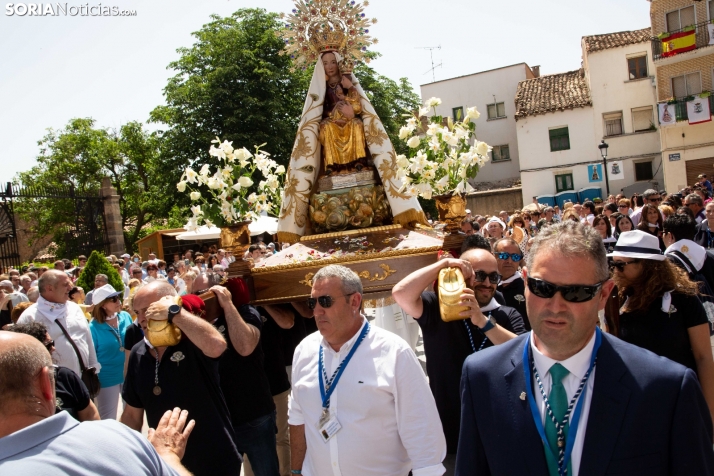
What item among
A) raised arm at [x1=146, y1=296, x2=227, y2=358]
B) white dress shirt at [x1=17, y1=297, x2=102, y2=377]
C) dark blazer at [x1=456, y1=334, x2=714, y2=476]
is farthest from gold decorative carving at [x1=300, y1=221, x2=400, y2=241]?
dark blazer at [x1=456, y1=334, x2=714, y2=476]

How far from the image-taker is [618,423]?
1833 mm

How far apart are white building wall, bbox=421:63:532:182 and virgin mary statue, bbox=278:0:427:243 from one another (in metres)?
27.7

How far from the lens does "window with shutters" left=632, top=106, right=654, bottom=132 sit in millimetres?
28203

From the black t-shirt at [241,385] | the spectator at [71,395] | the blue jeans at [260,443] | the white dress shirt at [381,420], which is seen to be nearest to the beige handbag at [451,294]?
the white dress shirt at [381,420]

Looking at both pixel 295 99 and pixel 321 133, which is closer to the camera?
pixel 321 133

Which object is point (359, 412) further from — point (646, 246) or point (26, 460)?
point (646, 246)

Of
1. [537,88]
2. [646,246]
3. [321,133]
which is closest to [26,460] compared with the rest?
[646,246]

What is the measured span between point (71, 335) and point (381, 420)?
3708 millimetres

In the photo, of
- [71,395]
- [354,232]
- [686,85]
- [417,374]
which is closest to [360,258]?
[354,232]

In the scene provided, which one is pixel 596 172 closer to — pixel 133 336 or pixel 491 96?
pixel 491 96

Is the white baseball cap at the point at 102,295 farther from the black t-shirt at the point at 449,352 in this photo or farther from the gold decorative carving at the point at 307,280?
the black t-shirt at the point at 449,352

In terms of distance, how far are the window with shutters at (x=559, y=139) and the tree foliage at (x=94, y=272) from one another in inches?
889

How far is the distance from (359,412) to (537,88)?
101 ft

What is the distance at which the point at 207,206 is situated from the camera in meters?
5.85
